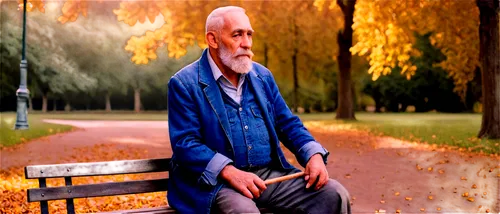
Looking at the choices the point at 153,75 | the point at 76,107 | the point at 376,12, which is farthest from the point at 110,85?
the point at 376,12

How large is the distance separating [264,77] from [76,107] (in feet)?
176

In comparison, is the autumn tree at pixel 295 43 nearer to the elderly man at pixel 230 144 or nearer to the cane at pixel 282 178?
the elderly man at pixel 230 144

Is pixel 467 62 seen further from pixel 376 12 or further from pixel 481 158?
pixel 481 158

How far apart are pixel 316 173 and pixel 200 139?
28.8 inches

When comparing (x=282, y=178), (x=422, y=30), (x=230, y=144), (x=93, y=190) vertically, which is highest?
(x=422, y=30)

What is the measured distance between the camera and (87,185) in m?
3.69

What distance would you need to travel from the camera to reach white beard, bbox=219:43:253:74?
3.64 meters

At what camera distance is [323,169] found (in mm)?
3602

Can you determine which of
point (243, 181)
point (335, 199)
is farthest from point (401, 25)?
point (243, 181)

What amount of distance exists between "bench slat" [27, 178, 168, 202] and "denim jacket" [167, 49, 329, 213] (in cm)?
21

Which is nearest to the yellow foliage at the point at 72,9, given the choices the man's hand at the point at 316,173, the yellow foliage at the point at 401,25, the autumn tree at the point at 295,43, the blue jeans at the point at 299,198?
the yellow foliage at the point at 401,25

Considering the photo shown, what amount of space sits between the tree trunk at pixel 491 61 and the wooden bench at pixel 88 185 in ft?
38.4

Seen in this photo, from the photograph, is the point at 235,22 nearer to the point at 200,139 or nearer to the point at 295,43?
the point at 200,139

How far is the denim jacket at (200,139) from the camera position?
341 cm
